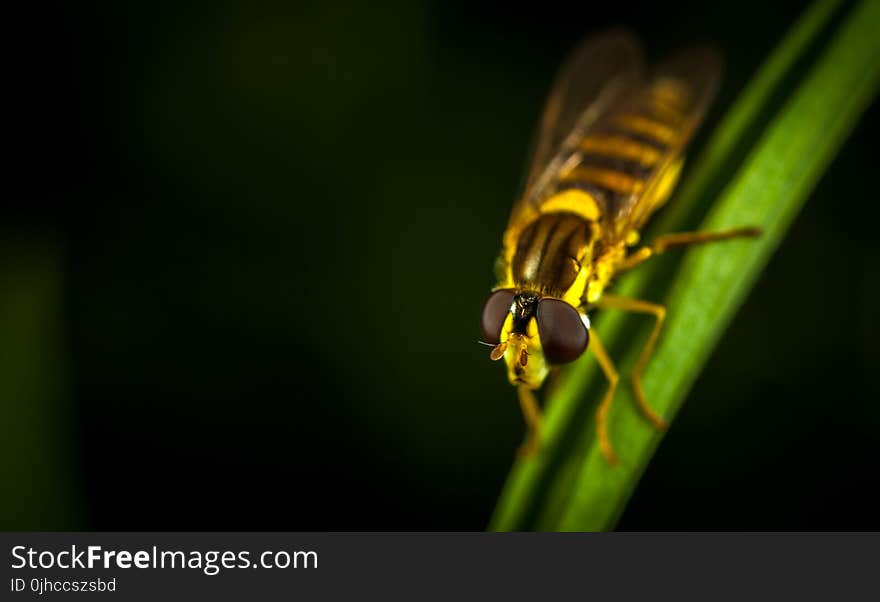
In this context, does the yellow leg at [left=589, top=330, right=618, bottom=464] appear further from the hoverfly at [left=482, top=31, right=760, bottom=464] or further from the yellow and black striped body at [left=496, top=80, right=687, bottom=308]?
the yellow and black striped body at [left=496, top=80, right=687, bottom=308]

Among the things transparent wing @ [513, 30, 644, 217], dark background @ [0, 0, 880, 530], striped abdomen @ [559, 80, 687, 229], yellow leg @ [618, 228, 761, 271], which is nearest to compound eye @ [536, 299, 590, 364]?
yellow leg @ [618, 228, 761, 271]

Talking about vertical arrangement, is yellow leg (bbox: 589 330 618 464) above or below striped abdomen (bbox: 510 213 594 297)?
below

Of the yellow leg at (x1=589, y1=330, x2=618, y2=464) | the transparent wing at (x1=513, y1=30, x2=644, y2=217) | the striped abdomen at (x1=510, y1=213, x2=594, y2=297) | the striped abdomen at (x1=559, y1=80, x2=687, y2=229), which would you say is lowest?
the yellow leg at (x1=589, y1=330, x2=618, y2=464)

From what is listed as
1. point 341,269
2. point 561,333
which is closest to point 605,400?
point 561,333

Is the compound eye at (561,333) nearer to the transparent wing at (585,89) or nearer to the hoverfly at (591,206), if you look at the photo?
the hoverfly at (591,206)

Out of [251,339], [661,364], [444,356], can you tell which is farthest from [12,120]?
[661,364]

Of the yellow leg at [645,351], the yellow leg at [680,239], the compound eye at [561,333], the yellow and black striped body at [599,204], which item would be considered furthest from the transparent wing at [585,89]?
the yellow leg at [645,351]

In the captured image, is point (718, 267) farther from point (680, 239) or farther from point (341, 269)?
point (341, 269)

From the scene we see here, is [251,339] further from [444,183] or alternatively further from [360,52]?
[360,52]
